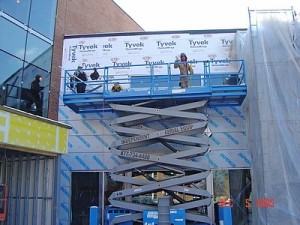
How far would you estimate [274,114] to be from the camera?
1195 cm

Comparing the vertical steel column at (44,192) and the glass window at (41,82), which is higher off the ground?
the glass window at (41,82)

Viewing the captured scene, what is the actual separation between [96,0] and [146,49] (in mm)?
5849

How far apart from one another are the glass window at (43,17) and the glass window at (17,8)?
0.31 meters

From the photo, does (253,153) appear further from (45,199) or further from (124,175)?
(45,199)

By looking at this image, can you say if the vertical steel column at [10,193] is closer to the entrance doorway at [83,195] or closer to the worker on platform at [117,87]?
the entrance doorway at [83,195]

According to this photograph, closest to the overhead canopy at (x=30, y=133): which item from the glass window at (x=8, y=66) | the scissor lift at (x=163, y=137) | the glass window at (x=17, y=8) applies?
the scissor lift at (x=163, y=137)

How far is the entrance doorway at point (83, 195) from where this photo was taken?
14.2 metres

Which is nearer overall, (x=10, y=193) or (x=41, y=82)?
(x=10, y=193)

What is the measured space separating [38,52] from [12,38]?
155 cm

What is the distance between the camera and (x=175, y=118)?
13555 millimetres

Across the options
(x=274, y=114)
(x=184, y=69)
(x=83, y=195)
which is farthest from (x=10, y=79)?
(x=274, y=114)

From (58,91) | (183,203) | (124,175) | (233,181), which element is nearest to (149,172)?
(124,175)

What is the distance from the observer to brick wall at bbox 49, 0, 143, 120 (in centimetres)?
1548

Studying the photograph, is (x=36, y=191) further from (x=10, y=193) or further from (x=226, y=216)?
(x=226, y=216)
